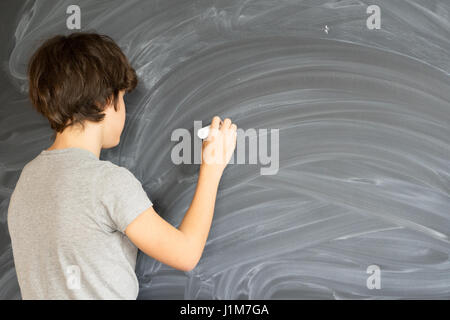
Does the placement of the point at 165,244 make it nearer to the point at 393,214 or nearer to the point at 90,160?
the point at 90,160

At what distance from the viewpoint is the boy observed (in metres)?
0.66

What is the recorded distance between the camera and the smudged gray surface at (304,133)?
2.83 feet

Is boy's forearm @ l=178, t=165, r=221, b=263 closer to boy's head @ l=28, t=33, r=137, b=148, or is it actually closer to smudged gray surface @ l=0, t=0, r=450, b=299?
smudged gray surface @ l=0, t=0, r=450, b=299

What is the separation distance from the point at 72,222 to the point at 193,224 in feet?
0.74

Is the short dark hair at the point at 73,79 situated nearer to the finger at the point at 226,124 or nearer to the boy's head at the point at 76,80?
the boy's head at the point at 76,80

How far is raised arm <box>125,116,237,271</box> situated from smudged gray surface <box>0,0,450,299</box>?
0.08m

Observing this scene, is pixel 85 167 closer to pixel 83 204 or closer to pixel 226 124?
pixel 83 204

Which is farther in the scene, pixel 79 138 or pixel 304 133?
pixel 304 133

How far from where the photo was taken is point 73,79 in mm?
707

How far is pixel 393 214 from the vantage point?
2.84ft

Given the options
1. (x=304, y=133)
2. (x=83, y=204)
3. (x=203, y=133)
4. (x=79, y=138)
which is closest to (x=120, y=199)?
(x=83, y=204)

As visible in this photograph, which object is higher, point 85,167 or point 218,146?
point 218,146

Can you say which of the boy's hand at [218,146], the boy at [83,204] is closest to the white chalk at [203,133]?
the boy's hand at [218,146]

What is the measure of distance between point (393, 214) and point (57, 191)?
73 centimetres
